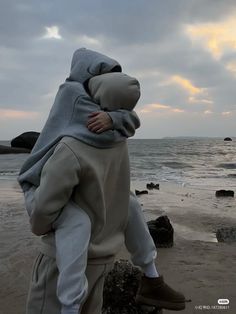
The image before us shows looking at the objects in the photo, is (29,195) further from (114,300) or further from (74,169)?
(114,300)

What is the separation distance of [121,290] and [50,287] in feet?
5.79

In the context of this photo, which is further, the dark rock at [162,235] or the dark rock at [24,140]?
the dark rock at [24,140]

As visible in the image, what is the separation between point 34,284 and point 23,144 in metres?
50.3

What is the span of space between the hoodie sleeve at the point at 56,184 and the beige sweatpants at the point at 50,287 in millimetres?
265

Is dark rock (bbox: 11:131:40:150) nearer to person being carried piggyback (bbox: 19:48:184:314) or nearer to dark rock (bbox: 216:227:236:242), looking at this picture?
dark rock (bbox: 216:227:236:242)

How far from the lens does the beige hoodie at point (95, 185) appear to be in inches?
68.5

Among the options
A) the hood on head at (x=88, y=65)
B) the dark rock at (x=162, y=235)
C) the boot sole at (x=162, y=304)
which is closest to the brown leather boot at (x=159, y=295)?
the boot sole at (x=162, y=304)

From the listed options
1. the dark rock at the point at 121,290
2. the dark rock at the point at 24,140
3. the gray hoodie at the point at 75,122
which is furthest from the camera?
the dark rock at the point at 24,140

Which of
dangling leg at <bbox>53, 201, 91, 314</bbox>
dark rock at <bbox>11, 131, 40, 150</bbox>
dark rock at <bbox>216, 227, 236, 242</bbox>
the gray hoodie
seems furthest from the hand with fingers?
dark rock at <bbox>11, 131, 40, 150</bbox>

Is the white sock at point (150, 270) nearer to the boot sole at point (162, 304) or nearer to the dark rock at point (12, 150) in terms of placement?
the boot sole at point (162, 304)

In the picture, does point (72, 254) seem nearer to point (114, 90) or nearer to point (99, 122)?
point (99, 122)

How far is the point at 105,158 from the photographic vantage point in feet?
6.17

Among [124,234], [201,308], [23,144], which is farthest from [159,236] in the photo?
[23,144]

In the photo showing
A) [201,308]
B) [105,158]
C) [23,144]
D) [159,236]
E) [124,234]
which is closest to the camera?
[105,158]
